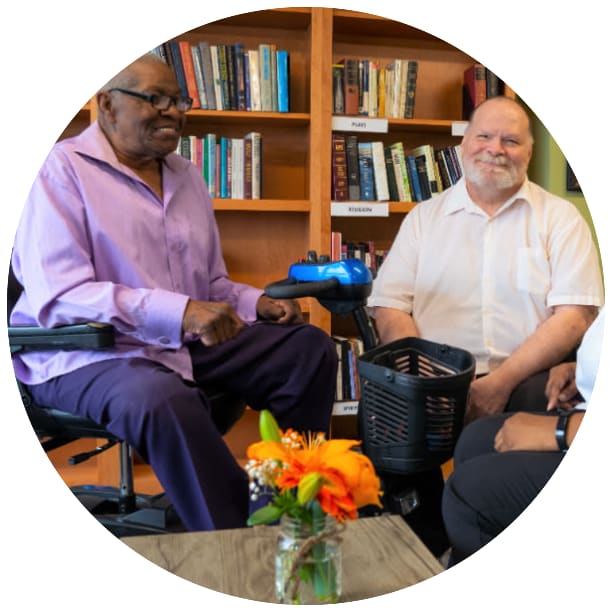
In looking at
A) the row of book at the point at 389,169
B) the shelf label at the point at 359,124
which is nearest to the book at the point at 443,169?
the row of book at the point at 389,169

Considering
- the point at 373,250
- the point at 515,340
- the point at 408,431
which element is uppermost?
the point at 373,250

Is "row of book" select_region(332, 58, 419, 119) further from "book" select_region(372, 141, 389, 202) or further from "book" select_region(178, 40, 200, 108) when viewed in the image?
"book" select_region(178, 40, 200, 108)

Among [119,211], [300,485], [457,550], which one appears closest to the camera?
[300,485]

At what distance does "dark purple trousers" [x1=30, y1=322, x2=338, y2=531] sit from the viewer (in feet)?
4.00

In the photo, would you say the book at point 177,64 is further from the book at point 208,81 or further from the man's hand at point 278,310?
the man's hand at point 278,310

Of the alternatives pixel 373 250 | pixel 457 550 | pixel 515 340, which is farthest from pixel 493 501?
pixel 373 250

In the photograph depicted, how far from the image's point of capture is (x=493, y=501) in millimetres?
1324

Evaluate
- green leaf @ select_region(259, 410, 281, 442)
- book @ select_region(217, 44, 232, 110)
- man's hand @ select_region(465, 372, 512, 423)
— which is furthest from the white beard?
green leaf @ select_region(259, 410, 281, 442)

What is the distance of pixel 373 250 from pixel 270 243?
0.58ft

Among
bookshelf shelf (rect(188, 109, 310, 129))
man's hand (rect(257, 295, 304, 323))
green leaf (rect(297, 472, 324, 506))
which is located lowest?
green leaf (rect(297, 472, 324, 506))

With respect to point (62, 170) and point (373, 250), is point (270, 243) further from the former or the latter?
point (62, 170)

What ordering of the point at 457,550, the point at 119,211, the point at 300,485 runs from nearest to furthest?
the point at 300,485 → the point at 119,211 → the point at 457,550

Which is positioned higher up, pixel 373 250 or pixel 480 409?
pixel 373 250

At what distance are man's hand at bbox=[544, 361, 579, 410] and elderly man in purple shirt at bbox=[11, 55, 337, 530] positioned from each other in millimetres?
387
